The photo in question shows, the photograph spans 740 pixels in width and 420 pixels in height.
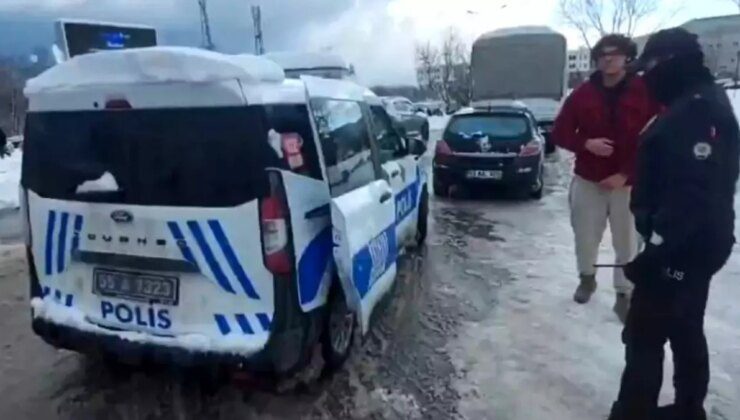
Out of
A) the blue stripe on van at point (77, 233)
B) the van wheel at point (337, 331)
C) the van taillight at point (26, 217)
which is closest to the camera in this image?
the blue stripe on van at point (77, 233)

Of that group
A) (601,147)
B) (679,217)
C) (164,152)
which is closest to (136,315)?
(164,152)

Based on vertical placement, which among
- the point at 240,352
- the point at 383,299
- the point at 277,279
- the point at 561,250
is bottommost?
the point at 561,250

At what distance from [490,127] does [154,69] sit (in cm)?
828

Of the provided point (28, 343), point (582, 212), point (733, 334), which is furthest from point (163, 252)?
point (733, 334)

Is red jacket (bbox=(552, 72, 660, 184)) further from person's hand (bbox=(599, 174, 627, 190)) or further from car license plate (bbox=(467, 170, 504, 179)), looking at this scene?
car license plate (bbox=(467, 170, 504, 179))

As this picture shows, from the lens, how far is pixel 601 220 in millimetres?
5188

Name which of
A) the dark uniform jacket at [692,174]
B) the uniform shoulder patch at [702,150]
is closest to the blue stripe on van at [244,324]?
the dark uniform jacket at [692,174]

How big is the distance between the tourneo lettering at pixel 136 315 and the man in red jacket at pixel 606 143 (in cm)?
316

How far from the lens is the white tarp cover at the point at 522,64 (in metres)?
20.2

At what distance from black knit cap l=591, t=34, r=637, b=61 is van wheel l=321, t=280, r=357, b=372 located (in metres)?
2.49

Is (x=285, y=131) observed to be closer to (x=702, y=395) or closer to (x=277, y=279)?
(x=277, y=279)

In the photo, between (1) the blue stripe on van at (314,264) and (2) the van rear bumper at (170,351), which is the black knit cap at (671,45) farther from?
(2) the van rear bumper at (170,351)

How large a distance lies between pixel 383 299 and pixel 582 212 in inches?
66.3

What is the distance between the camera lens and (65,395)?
4094 mm
